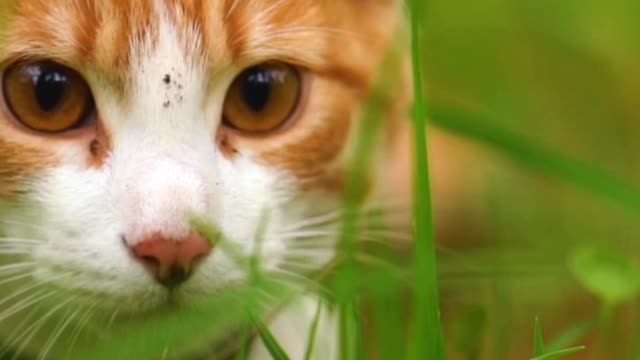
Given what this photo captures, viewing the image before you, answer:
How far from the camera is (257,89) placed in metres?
1.59

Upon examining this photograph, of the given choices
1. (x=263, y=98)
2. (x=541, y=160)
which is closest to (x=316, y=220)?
(x=263, y=98)

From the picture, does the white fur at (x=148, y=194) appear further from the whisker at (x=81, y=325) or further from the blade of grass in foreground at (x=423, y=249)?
the blade of grass in foreground at (x=423, y=249)

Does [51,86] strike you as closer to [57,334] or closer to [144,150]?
[144,150]

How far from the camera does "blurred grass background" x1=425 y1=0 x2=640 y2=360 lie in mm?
1965

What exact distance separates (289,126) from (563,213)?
72 cm

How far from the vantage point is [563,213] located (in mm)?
2225

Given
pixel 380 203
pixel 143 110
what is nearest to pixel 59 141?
pixel 143 110

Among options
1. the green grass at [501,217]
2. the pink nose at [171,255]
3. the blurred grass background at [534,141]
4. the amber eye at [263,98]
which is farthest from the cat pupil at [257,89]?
the blurred grass background at [534,141]

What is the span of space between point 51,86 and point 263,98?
0.71 feet

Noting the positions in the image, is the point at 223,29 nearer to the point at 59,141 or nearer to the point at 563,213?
the point at 59,141

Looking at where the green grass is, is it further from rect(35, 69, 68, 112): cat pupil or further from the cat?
rect(35, 69, 68, 112): cat pupil

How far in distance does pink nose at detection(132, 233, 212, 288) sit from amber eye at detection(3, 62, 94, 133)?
0.17 meters

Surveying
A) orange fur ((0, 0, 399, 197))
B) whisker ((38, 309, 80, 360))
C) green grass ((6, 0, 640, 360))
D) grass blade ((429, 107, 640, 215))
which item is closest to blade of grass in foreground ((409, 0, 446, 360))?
green grass ((6, 0, 640, 360))

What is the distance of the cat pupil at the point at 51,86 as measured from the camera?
1503mm
